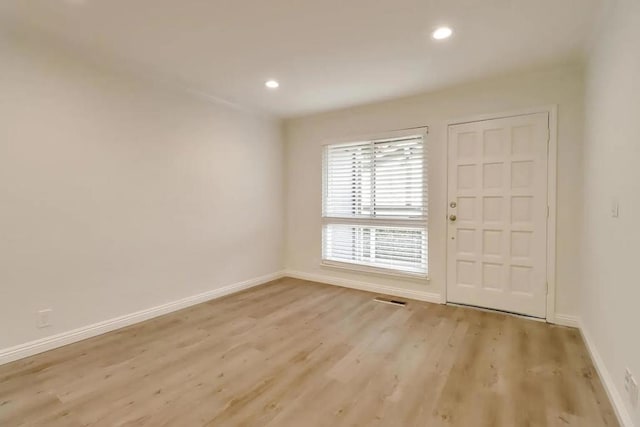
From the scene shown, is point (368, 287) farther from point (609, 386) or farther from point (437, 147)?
point (609, 386)

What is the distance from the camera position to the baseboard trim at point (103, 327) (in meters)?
2.44

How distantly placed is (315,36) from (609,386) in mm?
3120

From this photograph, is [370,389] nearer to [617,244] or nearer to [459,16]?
[617,244]

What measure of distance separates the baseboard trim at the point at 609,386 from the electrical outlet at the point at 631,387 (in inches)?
4.5

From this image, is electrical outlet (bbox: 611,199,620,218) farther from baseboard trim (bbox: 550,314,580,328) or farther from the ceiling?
baseboard trim (bbox: 550,314,580,328)

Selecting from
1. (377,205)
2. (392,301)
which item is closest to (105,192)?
(377,205)

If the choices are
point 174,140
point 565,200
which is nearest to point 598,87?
point 565,200

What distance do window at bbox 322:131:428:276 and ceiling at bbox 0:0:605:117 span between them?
919 mm

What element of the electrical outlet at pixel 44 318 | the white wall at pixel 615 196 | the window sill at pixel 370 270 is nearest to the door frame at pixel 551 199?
the white wall at pixel 615 196

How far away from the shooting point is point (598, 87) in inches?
95.4

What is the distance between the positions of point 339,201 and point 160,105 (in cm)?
253

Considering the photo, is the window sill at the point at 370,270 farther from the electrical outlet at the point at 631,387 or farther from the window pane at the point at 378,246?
the electrical outlet at the point at 631,387

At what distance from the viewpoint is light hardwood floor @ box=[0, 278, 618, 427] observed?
5.88 feet

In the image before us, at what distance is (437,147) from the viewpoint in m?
3.73
